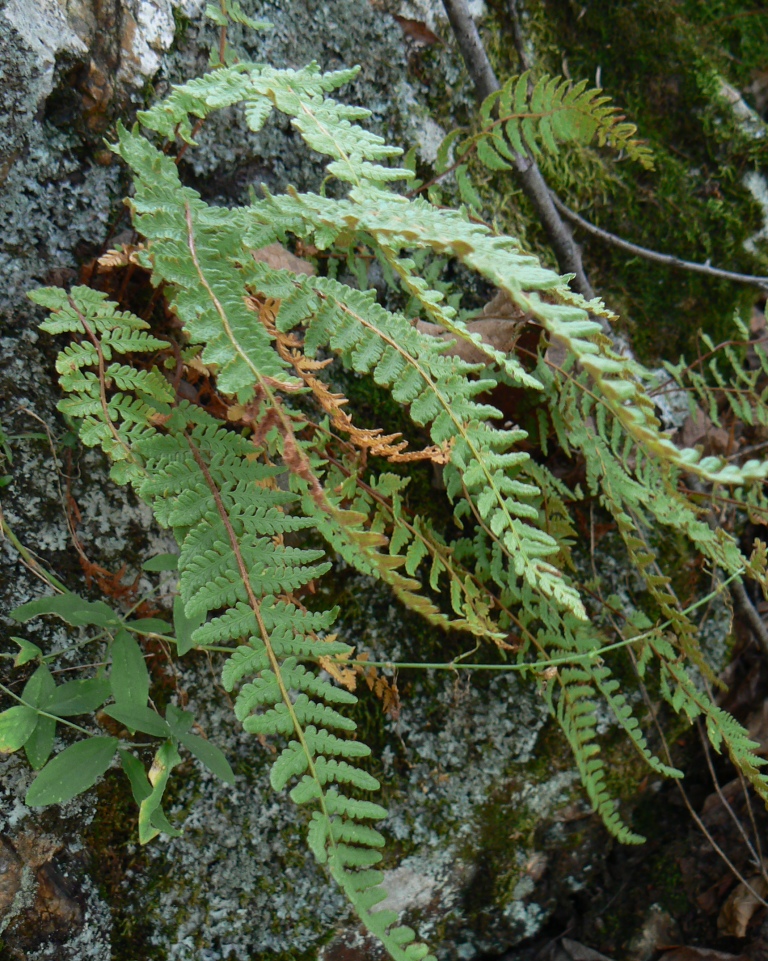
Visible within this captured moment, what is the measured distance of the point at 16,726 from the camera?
1.35 meters

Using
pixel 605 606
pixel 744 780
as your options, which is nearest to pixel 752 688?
pixel 744 780

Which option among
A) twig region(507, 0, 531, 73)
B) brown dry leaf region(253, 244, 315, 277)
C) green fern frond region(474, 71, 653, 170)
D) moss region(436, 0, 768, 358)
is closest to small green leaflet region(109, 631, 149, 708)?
brown dry leaf region(253, 244, 315, 277)

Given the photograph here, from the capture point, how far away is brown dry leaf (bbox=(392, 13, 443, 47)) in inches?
86.6

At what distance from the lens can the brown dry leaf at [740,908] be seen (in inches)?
85.0

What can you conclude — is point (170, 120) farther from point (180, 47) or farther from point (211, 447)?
point (211, 447)

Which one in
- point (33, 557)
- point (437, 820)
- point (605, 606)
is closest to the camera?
point (33, 557)

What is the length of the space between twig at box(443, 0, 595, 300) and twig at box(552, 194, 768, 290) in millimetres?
67

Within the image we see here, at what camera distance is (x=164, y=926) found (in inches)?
65.6

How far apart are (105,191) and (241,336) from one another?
74cm

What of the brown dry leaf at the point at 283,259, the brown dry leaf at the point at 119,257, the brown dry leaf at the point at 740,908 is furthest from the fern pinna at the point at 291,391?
the brown dry leaf at the point at 740,908

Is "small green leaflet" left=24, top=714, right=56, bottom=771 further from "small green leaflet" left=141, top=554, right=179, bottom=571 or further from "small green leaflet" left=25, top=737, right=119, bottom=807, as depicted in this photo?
"small green leaflet" left=141, top=554, right=179, bottom=571

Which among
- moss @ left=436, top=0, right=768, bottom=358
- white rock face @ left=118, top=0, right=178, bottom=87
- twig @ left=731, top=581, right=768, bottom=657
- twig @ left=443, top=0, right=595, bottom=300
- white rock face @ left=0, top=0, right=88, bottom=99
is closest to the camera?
white rock face @ left=0, top=0, right=88, bottom=99

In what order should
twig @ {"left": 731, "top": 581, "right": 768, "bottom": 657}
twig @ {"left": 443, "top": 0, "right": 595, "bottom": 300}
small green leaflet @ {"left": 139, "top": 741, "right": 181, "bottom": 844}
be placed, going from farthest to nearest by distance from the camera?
twig @ {"left": 731, "top": 581, "right": 768, "bottom": 657}
twig @ {"left": 443, "top": 0, "right": 595, "bottom": 300}
small green leaflet @ {"left": 139, "top": 741, "right": 181, "bottom": 844}

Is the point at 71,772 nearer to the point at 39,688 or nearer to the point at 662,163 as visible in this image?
the point at 39,688
